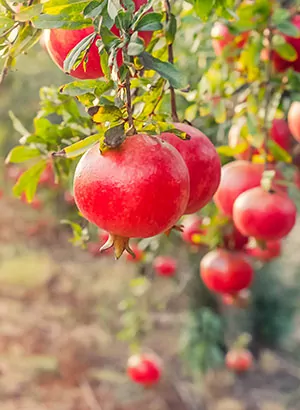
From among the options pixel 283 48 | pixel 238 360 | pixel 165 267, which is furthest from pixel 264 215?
pixel 238 360

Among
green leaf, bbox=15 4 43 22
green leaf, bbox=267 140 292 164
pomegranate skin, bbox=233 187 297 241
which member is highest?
green leaf, bbox=15 4 43 22

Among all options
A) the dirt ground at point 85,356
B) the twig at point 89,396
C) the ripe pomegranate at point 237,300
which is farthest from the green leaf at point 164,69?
the twig at point 89,396

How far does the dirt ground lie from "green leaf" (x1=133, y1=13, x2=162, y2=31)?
153 inches

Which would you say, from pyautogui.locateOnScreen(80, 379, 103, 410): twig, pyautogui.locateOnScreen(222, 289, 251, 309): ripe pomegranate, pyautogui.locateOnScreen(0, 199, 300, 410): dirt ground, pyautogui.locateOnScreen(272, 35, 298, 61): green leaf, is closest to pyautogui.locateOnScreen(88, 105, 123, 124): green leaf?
pyautogui.locateOnScreen(272, 35, 298, 61): green leaf

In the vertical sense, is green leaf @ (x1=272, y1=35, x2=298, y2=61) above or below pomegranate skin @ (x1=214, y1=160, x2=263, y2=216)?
above

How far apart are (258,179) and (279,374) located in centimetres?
465

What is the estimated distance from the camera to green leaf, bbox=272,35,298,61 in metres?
1.11

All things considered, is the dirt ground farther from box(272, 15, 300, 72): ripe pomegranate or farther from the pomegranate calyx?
the pomegranate calyx

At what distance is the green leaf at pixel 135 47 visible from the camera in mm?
515

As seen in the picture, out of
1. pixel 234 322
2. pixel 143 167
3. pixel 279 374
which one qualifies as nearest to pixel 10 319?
pixel 234 322

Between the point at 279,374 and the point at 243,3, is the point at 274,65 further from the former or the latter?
the point at 279,374

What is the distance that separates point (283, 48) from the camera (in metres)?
1.12

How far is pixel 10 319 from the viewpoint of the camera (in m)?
5.86

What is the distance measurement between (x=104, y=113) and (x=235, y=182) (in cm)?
56
